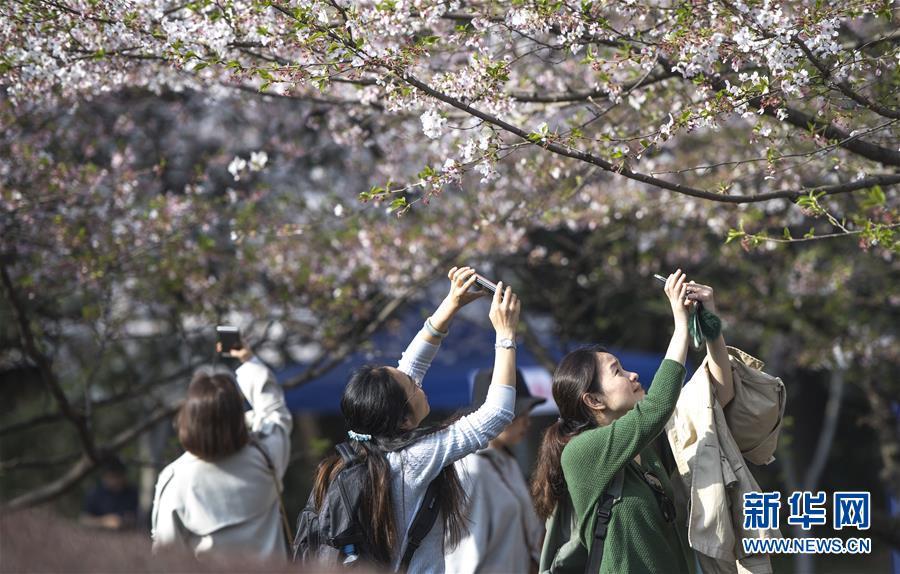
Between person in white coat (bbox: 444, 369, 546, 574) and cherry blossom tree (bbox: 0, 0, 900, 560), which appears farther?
person in white coat (bbox: 444, 369, 546, 574)

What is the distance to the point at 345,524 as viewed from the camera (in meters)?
3.09

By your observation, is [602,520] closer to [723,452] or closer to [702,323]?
[723,452]

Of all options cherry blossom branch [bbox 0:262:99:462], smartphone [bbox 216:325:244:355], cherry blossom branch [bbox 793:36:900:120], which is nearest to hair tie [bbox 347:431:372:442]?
smartphone [bbox 216:325:244:355]

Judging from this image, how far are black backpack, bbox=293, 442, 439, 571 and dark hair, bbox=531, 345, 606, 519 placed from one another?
0.44 metres

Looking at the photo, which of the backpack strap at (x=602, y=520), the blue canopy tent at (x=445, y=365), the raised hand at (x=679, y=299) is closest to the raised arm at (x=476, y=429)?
the backpack strap at (x=602, y=520)

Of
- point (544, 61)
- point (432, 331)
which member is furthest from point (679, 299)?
point (544, 61)

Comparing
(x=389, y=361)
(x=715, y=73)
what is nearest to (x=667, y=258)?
(x=389, y=361)

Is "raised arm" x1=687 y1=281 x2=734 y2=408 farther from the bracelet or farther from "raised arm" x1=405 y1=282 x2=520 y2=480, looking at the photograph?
the bracelet

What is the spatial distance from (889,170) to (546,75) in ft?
6.71

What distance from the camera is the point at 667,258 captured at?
8.86m

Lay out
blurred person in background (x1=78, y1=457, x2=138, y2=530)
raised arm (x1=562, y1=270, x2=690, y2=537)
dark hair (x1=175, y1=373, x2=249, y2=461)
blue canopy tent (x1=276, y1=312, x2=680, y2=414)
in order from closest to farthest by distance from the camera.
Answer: raised arm (x1=562, y1=270, x2=690, y2=537) → dark hair (x1=175, y1=373, x2=249, y2=461) → blurred person in background (x1=78, y1=457, x2=138, y2=530) → blue canopy tent (x1=276, y1=312, x2=680, y2=414)

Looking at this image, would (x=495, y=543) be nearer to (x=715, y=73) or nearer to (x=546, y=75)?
(x=715, y=73)

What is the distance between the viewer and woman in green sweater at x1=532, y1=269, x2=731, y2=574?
313 cm

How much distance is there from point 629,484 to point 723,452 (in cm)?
35
